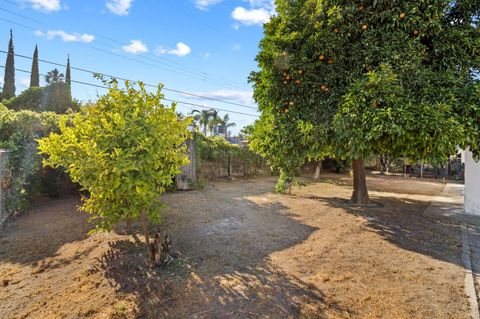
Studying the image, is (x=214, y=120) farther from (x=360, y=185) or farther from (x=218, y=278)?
(x=218, y=278)

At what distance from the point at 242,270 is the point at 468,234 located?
531 centimetres

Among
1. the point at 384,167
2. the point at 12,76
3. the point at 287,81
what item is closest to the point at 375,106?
the point at 287,81

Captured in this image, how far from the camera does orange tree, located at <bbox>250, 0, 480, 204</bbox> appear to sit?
16.3 feet

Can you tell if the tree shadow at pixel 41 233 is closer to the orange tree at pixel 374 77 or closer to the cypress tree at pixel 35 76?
the orange tree at pixel 374 77

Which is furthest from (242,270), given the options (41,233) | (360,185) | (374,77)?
(360,185)

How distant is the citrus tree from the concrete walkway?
4.01 meters

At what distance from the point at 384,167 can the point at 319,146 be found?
1786cm

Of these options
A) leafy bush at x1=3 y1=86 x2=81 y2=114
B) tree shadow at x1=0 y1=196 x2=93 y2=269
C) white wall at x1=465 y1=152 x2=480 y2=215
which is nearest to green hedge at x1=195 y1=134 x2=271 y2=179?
tree shadow at x1=0 y1=196 x2=93 y2=269

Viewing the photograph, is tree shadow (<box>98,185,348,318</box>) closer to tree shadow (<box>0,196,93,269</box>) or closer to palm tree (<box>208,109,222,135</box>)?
tree shadow (<box>0,196,93,269</box>)

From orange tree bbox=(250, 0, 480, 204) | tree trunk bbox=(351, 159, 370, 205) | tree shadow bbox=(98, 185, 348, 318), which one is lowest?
tree shadow bbox=(98, 185, 348, 318)

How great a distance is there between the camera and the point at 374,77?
201 inches

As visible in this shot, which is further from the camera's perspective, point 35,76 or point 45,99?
point 35,76

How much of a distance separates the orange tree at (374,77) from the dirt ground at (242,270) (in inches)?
70.9

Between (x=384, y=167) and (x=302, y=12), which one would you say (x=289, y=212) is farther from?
(x=384, y=167)
